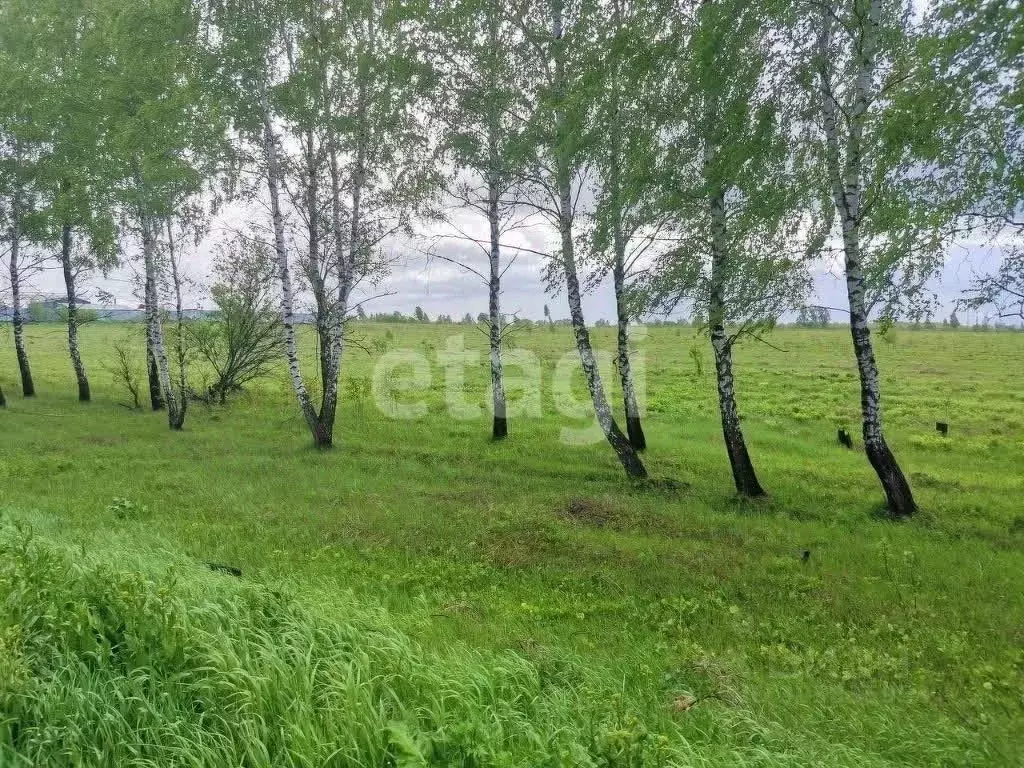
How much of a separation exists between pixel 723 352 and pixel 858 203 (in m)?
3.53

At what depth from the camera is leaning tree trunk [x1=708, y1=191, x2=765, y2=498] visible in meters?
10.9

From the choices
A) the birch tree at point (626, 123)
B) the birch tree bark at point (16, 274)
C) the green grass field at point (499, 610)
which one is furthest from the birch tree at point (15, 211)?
the birch tree at point (626, 123)

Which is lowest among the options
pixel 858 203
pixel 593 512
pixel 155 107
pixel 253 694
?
pixel 593 512

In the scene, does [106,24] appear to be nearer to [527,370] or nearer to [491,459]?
[491,459]

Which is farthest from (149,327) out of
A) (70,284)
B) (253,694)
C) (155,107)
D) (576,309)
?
(253,694)

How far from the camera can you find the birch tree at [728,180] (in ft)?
30.6

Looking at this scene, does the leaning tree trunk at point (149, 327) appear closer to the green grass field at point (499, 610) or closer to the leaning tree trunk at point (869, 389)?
the green grass field at point (499, 610)

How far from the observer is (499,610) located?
256 inches

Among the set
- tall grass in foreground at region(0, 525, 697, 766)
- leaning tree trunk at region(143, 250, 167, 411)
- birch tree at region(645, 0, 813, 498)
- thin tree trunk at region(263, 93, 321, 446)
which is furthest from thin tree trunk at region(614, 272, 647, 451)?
leaning tree trunk at region(143, 250, 167, 411)

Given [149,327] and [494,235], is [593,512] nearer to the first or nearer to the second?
[494,235]

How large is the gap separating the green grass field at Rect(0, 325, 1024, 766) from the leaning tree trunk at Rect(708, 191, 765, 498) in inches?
26.8

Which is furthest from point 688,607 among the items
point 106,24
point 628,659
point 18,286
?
point 18,286

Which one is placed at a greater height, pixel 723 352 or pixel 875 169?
pixel 875 169

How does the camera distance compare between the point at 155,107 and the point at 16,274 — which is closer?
the point at 155,107
